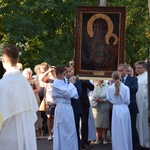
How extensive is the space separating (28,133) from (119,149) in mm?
5807

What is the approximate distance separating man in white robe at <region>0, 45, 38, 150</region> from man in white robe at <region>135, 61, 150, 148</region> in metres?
6.50

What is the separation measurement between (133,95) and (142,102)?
63 centimetres

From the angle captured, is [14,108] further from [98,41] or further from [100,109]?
[100,109]

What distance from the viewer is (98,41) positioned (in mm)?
16016

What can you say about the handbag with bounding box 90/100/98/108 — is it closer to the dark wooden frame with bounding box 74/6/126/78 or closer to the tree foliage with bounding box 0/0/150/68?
the dark wooden frame with bounding box 74/6/126/78

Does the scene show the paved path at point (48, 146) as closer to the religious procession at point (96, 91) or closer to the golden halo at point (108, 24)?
the religious procession at point (96, 91)

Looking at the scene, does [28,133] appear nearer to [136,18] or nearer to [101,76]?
[101,76]

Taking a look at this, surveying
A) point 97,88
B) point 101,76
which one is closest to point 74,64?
point 101,76

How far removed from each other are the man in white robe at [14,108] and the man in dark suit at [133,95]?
18.8ft

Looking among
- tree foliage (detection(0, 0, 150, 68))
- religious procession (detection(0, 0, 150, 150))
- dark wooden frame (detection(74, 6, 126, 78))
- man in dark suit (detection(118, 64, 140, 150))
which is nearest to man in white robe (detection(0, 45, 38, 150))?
religious procession (detection(0, 0, 150, 150))

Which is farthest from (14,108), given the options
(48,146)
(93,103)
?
(93,103)

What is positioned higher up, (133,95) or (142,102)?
(133,95)

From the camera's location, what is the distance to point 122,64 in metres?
15.3

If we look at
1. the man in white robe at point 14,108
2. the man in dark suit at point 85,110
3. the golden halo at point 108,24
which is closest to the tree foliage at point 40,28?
the man in dark suit at point 85,110
